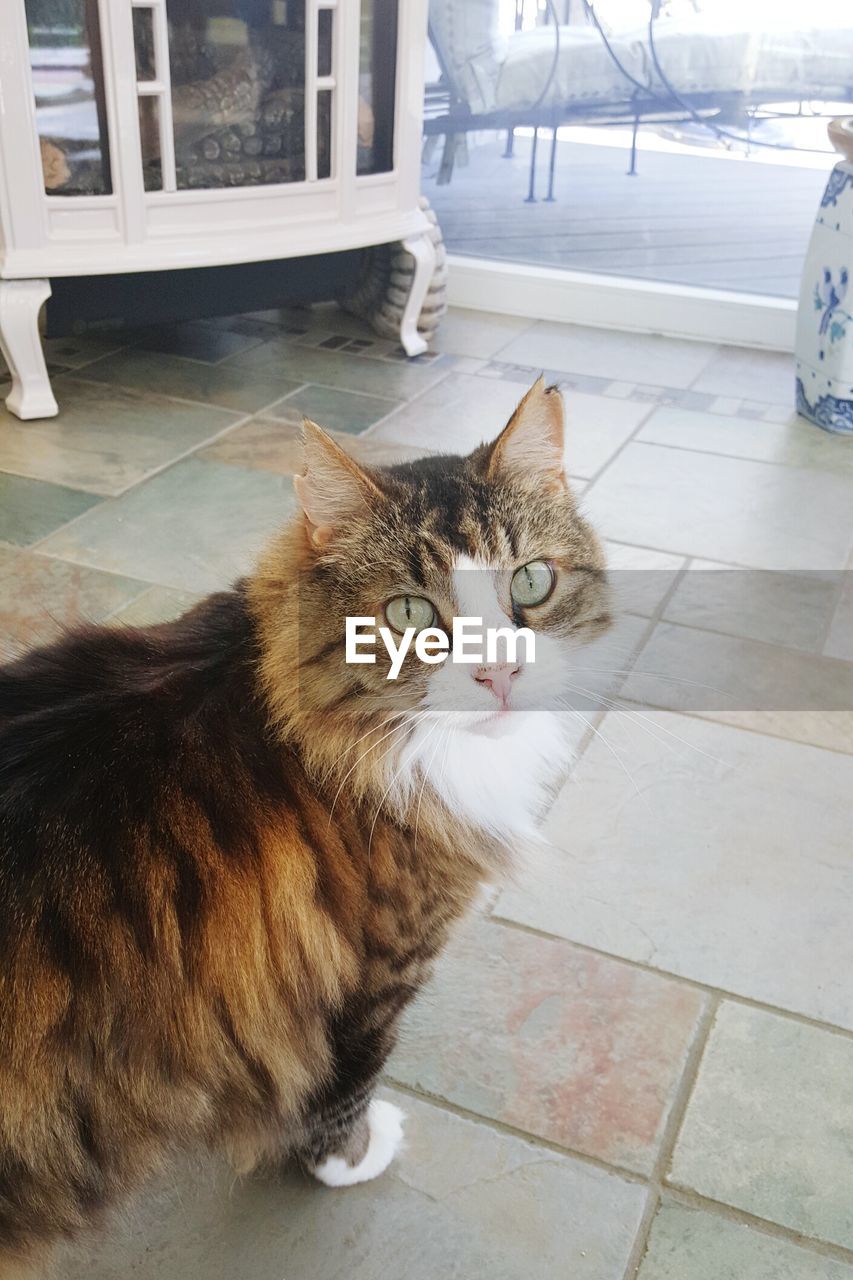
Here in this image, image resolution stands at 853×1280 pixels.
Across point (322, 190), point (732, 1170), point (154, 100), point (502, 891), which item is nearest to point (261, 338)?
point (322, 190)

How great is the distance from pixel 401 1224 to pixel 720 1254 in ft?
1.05

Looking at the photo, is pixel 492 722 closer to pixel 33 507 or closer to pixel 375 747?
pixel 375 747

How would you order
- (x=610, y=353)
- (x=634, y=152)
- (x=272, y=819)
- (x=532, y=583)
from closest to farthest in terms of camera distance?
(x=272, y=819)
(x=532, y=583)
(x=610, y=353)
(x=634, y=152)

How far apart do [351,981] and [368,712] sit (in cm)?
23

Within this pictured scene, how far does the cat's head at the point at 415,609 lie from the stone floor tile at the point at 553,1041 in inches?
17.0

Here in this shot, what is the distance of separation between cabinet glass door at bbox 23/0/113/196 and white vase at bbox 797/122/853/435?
1.73 meters

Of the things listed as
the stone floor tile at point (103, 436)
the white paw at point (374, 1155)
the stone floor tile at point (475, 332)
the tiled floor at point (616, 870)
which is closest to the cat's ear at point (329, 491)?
the tiled floor at point (616, 870)

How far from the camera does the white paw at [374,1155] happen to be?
119cm

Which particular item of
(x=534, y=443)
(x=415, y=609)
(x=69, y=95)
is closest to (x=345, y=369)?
(x=69, y=95)

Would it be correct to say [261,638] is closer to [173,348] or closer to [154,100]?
[154,100]

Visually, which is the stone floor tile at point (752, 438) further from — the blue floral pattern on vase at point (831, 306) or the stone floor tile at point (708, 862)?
the stone floor tile at point (708, 862)

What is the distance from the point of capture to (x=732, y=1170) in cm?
123

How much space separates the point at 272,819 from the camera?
96 cm

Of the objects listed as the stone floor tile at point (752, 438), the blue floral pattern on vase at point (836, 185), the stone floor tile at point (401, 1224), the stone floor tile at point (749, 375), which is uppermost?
the blue floral pattern on vase at point (836, 185)
